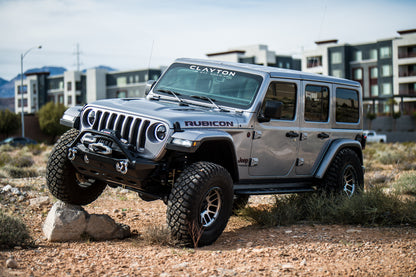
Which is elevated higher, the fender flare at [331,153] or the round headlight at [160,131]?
the round headlight at [160,131]

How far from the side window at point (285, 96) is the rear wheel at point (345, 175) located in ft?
4.07

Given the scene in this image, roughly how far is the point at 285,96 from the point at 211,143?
1658 millimetres

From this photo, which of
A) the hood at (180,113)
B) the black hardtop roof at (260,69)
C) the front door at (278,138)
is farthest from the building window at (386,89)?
the hood at (180,113)

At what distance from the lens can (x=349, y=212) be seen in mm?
7109

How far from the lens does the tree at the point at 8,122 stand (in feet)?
171

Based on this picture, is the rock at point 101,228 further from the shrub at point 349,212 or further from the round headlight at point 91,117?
the shrub at point 349,212

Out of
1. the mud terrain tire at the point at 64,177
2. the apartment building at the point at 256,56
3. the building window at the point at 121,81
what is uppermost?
the apartment building at the point at 256,56

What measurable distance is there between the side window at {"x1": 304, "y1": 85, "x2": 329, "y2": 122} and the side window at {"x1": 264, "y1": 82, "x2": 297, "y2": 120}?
1.09 ft

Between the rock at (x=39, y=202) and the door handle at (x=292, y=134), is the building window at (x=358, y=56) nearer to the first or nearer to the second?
the door handle at (x=292, y=134)

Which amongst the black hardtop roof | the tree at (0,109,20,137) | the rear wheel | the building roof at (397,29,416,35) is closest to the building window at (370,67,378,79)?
the building roof at (397,29,416,35)

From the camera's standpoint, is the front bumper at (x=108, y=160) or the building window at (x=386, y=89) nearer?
the front bumper at (x=108, y=160)

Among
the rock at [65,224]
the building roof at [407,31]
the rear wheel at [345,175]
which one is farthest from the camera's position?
the building roof at [407,31]

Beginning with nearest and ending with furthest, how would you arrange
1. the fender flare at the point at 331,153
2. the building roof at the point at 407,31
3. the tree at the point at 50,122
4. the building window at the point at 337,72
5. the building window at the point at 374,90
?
the fender flare at the point at 331,153
the tree at the point at 50,122
the building roof at the point at 407,31
the building window at the point at 374,90
the building window at the point at 337,72

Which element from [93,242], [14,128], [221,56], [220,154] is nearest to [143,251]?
[93,242]
